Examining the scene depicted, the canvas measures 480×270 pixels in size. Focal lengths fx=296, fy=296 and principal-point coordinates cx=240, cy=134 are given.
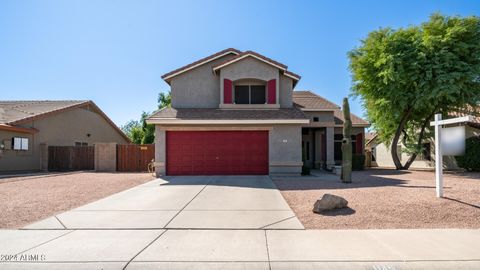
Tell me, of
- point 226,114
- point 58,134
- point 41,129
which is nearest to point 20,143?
point 41,129

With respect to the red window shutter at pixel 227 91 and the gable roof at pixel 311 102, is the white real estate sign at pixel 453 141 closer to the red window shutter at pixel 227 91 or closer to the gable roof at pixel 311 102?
the red window shutter at pixel 227 91

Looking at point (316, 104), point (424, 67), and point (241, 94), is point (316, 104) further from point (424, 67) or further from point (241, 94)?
point (424, 67)

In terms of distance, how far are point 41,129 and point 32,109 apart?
3129 millimetres

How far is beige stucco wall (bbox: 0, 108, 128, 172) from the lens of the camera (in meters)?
20.5

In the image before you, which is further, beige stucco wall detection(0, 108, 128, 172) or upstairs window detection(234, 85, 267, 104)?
beige stucco wall detection(0, 108, 128, 172)

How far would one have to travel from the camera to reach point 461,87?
17625mm

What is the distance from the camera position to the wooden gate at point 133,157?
22.0 metres

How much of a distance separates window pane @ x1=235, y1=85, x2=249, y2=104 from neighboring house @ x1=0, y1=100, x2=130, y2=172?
15254 millimetres

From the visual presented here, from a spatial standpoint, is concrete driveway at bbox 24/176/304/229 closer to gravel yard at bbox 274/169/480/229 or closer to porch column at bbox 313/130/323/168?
gravel yard at bbox 274/169/480/229

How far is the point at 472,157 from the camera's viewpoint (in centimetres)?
1945

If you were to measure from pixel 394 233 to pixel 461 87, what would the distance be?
52.3ft

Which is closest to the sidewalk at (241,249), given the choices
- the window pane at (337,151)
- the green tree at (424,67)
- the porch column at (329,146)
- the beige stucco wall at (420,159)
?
the green tree at (424,67)

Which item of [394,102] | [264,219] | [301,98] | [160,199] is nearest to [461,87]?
[394,102]

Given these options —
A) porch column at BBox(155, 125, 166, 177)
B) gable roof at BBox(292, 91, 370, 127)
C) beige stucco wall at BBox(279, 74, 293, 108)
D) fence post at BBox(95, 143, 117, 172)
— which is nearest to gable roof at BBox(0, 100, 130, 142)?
fence post at BBox(95, 143, 117, 172)
